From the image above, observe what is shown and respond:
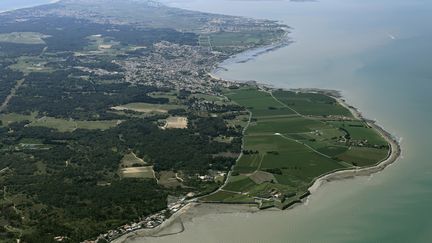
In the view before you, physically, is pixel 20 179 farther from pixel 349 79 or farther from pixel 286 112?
pixel 349 79

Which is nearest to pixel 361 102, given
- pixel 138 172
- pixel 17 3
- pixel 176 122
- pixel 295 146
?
pixel 295 146

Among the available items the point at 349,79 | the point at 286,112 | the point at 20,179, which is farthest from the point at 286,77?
the point at 20,179

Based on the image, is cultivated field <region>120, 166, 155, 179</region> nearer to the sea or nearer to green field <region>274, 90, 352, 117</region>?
the sea

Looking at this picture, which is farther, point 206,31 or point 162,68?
point 206,31

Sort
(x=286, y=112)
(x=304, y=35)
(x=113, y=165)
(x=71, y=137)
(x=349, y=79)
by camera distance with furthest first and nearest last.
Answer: (x=304, y=35) → (x=349, y=79) → (x=286, y=112) → (x=71, y=137) → (x=113, y=165)

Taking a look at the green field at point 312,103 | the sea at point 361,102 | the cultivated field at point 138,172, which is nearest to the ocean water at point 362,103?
the sea at point 361,102

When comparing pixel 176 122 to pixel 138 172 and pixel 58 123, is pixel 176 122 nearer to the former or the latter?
pixel 58 123
